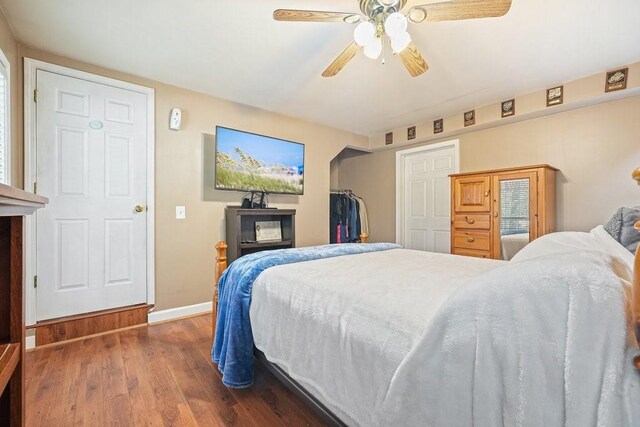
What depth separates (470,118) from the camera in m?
3.42

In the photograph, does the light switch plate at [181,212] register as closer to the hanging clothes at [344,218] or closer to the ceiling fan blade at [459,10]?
the hanging clothes at [344,218]

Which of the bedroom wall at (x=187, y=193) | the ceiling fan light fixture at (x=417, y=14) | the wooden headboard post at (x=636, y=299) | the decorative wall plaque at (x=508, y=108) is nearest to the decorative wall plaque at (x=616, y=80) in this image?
the decorative wall plaque at (x=508, y=108)

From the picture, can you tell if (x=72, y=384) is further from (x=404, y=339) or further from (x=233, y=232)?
(x=404, y=339)

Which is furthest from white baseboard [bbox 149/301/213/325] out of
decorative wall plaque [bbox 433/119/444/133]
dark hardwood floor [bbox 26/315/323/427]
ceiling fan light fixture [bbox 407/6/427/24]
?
decorative wall plaque [bbox 433/119/444/133]

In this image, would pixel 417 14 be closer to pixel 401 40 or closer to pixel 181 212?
pixel 401 40

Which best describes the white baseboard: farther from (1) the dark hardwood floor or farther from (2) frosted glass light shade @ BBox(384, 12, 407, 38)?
(2) frosted glass light shade @ BBox(384, 12, 407, 38)

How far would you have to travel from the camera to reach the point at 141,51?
7.37 feet

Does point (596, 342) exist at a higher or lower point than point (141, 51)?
lower

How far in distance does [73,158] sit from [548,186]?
14.1 ft

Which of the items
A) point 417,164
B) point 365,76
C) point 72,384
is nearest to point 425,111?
point 417,164

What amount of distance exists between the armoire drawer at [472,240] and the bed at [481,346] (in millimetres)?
1928

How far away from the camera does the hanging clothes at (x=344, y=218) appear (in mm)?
4477

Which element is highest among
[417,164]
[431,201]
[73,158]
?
[417,164]

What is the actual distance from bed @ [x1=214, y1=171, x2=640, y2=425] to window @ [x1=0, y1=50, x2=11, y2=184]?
2.19 metres
